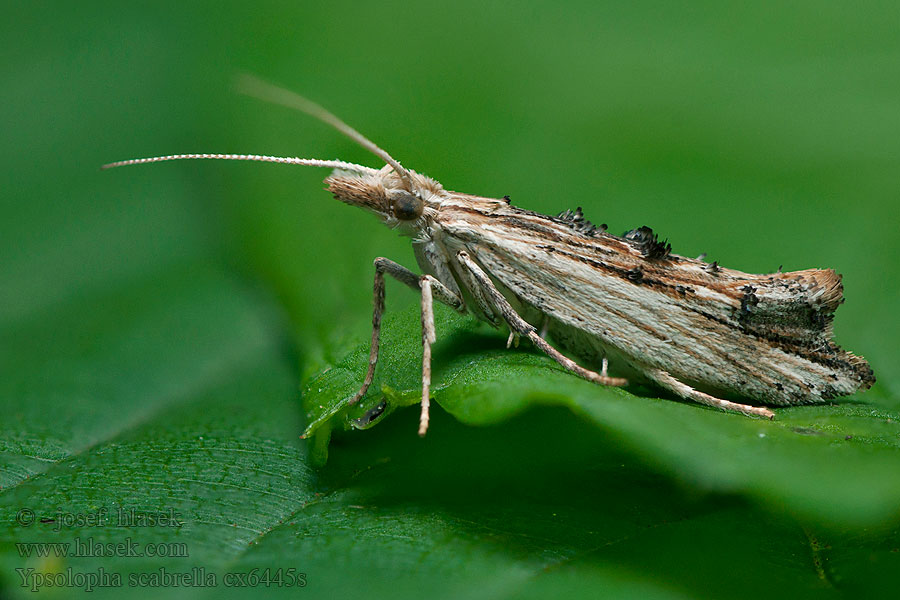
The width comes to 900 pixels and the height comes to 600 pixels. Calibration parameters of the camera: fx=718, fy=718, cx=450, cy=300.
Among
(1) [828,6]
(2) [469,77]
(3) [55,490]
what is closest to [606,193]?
(2) [469,77]

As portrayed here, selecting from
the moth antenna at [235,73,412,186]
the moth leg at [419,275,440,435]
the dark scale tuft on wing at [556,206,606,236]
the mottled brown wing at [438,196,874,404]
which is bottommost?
the moth leg at [419,275,440,435]

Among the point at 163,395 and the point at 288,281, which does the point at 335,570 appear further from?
the point at 288,281

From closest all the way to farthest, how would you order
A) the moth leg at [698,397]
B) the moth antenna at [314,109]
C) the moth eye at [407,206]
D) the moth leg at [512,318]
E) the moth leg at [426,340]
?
the moth leg at [426,340] → the moth leg at [698,397] → the moth leg at [512,318] → the moth antenna at [314,109] → the moth eye at [407,206]

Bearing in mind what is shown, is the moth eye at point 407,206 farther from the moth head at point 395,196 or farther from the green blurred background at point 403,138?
the green blurred background at point 403,138

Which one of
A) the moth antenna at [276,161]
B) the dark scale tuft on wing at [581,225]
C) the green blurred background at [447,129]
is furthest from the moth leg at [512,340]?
the moth antenna at [276,161]

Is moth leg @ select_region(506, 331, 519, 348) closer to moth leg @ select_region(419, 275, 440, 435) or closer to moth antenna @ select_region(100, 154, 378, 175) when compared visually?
moth leg @ select_region(419, 275, 440, 435)

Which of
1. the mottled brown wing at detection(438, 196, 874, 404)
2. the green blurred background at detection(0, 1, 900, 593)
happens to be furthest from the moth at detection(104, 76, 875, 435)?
the green blurred background at detection(0, 1, 900, 593)

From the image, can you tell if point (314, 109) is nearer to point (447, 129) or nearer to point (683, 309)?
point (447, 129)
